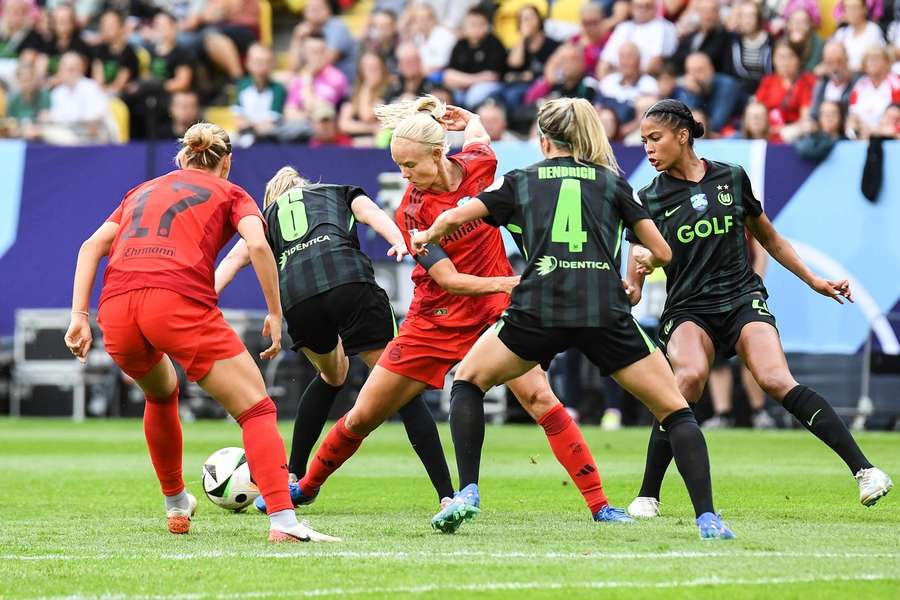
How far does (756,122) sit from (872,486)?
9.63m

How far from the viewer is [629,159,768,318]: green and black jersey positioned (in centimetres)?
797

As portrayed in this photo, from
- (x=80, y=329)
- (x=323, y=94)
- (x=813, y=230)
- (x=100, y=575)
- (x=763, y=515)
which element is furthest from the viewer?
(x=323, y=94)

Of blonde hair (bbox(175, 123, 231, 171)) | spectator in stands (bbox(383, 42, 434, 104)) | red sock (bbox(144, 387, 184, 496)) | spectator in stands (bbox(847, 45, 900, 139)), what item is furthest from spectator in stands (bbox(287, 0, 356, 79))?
red sock (bbox(144, 387, 184, 496))

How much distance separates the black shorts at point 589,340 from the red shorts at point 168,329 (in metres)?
1.25

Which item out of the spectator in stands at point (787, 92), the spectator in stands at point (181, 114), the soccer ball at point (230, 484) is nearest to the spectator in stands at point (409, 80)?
the spectator in stands at point (181, 114)

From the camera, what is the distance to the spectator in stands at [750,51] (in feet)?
58.1

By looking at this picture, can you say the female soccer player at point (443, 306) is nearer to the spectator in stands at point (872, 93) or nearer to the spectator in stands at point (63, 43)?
the spectator in stands at point (872, 93)

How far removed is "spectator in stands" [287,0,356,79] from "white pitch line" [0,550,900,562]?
14884 mm

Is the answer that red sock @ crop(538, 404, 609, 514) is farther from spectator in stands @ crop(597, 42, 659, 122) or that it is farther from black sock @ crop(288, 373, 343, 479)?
spectator in stands @ crop(597, 42, 659, 122)

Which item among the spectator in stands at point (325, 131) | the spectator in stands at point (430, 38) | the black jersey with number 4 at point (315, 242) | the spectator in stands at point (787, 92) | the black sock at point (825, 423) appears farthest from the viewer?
the spectator in stands at point (430, 38)

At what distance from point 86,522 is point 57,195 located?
10739mm

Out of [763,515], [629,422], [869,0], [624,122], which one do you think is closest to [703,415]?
[629,422]

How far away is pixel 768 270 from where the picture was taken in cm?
1594

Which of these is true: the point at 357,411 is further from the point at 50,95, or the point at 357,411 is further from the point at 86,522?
the point at 50,95
